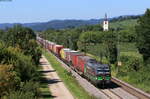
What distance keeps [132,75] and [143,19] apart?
32.2 m

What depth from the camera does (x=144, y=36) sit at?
80562 mm

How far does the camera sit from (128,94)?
42188 millimetres

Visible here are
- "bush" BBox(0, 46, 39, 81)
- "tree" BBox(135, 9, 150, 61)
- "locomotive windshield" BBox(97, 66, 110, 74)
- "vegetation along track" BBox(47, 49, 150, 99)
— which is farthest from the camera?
"tree" BBox(135, 9, 150, 61)

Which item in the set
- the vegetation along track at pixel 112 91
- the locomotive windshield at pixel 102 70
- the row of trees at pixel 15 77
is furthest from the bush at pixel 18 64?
the locomotive windshield at pixel 102 70

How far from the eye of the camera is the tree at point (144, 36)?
7850 cm

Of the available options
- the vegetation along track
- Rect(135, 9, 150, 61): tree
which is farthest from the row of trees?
Rect(135, 9, 150, 61): tree

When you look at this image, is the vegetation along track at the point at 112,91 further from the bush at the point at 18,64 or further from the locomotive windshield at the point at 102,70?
the bush at the point at 18,64

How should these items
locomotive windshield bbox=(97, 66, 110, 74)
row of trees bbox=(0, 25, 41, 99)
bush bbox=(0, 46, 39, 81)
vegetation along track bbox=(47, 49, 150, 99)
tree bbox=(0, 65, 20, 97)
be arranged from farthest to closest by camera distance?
1. locomotive windshield bbox=(97, 66, 110, 74)
2. vegetation along track bbox=(47, 49, 150, 99)
3. bush bbox=(0, 46, 39, 81)
4. tree bbox=(0, 65, 20, 97)
5. row of trees bbox=(0, 25, 41, 99)

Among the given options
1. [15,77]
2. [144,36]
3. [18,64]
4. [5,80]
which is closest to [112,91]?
[18,64]

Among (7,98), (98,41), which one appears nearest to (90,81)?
(7,98)

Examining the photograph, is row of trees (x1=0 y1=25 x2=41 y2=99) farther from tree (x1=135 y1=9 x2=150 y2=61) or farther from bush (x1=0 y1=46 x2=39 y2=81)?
tree (x1=135 y1=9 x2=150 y2=61)

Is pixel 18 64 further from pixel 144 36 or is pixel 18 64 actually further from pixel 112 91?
pixel 144 36

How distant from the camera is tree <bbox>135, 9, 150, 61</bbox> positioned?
78500 millimetres

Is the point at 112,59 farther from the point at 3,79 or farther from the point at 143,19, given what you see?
the point at 3,79
